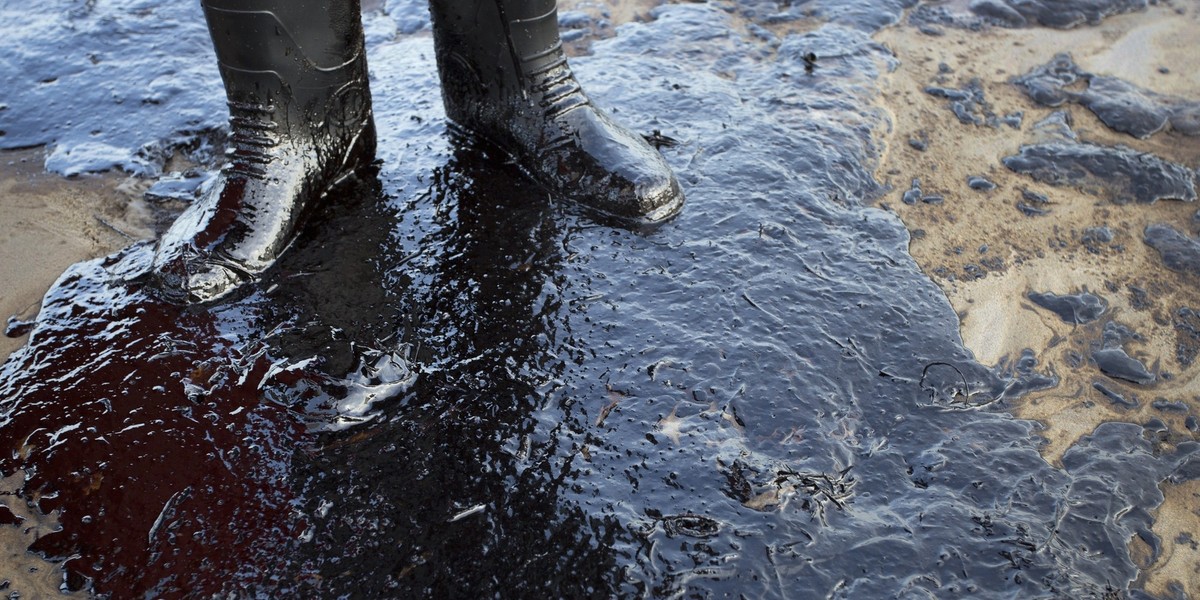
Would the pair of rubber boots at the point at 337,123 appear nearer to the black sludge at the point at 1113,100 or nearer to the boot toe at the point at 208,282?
the boot toe at the point at 208,282

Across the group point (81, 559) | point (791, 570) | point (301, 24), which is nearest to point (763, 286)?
point (791, 570)

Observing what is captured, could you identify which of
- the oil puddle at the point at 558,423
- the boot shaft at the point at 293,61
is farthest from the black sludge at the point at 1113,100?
the boot shaft at the point at 293,61

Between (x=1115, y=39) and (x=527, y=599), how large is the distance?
3.51 metres

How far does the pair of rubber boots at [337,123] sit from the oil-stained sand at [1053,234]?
2.86ft

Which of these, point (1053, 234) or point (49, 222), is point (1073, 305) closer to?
point (1053, 234)

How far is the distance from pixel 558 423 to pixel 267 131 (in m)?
1.19

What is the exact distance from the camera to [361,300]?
212 cm

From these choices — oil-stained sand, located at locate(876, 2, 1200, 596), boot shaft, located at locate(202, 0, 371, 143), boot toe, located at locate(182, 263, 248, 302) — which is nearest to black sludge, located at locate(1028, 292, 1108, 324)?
oil-stained sand, located at locate(876, 2, 1200, 596)

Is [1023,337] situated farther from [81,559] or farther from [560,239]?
[81,559]

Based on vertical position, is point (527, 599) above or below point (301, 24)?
below

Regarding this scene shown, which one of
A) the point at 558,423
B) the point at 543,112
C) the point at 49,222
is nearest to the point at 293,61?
the point at 543,112

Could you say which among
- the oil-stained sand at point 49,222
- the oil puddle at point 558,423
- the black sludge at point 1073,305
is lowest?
the black sludge at point 1073,305

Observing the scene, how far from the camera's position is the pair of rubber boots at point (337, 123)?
2148 millimetres

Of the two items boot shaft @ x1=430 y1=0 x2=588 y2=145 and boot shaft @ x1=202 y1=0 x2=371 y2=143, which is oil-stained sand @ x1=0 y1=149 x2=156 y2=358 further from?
boot shaft @ x1=430 y1=0 x2=588 y2=145
